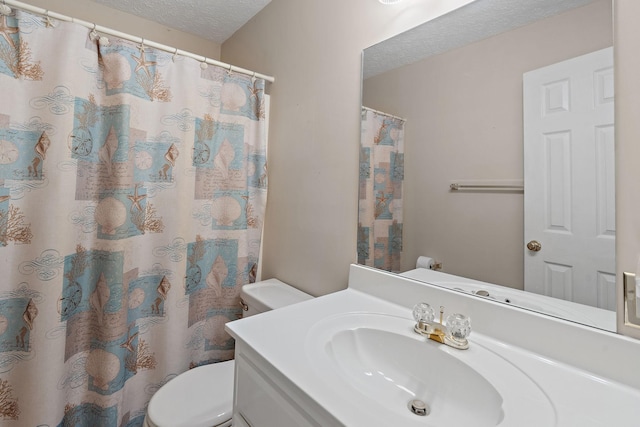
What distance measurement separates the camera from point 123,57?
1.24 meters

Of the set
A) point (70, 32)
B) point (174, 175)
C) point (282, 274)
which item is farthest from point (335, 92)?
point (70, 32)

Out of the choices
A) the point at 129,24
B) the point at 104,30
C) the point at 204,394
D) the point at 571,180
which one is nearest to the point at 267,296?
the point at 204,394

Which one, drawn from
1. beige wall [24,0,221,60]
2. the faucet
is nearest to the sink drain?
the faucet

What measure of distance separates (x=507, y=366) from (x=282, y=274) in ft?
3.64

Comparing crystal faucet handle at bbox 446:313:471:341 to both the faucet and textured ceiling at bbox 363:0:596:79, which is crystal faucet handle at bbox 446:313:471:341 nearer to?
the faucet

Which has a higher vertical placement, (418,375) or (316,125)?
(316,125)

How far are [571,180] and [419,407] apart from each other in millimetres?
660

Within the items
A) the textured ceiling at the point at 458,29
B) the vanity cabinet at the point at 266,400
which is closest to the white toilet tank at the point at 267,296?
the vanity cabinet at the point at 266,400

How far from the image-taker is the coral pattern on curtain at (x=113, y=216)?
1068mm

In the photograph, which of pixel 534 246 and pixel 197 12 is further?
pixel 197 12

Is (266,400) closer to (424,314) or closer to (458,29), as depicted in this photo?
(424,314)

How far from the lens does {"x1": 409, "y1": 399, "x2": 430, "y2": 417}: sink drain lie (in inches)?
25.9

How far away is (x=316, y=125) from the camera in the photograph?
1.36 meters

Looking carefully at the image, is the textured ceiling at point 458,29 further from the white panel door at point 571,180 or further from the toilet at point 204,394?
the toilet at point 204,394
